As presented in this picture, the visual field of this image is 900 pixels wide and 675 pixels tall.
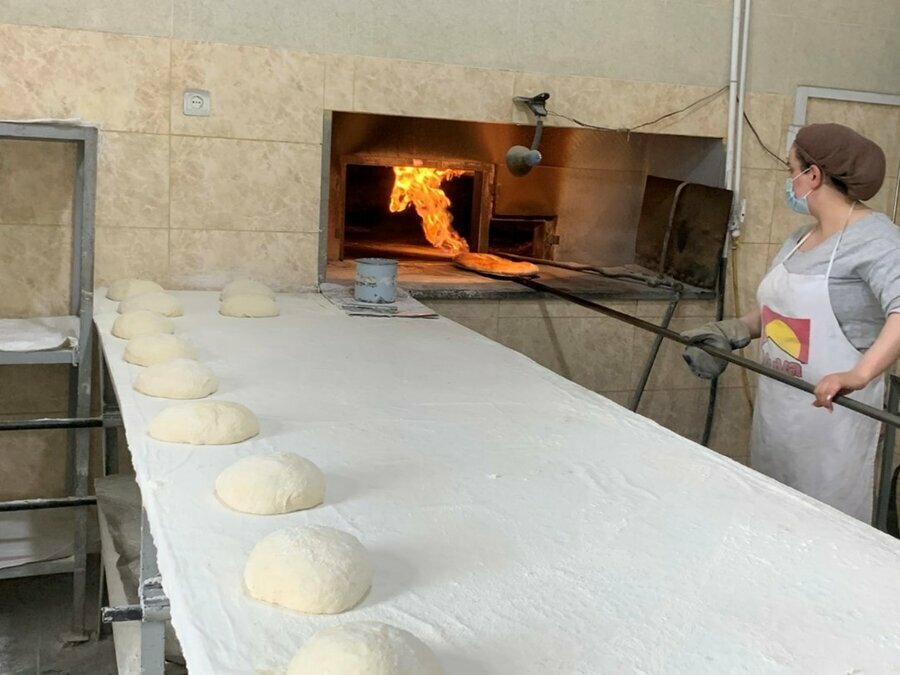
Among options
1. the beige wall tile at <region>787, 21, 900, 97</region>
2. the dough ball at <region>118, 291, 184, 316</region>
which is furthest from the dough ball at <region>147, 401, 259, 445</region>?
the beige wall tile at <region>787, 21, 900, 97</region>

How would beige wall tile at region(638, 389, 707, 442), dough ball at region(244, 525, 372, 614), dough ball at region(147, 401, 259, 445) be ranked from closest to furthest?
dough ball at region(244, 525, 372, 614), dough ball at region(147, 401, 259, 445), beige wall tile at region(638, 389, 707, 442)

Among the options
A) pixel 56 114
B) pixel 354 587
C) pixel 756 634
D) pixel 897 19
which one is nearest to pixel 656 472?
pixel 756 634

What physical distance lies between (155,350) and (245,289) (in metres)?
0.74

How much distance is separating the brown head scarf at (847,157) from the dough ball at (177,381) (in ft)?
4.79

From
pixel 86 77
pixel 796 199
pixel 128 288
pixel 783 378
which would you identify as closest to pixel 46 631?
pixel 128 288

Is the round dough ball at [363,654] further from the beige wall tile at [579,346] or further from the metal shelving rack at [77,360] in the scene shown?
the beige wall tile at [579,346]

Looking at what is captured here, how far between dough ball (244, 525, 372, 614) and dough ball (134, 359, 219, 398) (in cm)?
73

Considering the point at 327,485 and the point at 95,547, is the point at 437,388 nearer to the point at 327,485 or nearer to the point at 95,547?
the point at 327,485

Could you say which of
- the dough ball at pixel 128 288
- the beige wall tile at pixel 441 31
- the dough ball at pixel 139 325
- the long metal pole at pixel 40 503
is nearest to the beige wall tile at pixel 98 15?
the beige wall tile at pixel 441 31

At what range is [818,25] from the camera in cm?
343

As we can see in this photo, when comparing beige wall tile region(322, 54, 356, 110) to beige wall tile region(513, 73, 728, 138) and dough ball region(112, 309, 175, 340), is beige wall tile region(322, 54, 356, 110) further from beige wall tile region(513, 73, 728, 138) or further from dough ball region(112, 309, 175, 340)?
dough ball region(112, 309, 175, 340)

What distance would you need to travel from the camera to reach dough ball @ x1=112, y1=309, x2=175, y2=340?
218 cm

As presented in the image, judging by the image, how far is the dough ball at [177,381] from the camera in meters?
1.74

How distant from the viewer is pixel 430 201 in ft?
13.0
